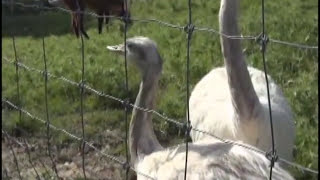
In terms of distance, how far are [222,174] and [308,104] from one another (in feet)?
9.83

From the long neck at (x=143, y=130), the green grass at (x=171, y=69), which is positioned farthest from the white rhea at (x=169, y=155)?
the green grass at (x=171, y=69)

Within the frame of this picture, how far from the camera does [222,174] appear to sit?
11.1ft

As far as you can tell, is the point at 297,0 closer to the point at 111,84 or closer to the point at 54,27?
the point at 111,84

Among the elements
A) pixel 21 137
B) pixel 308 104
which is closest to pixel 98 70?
pixel 21 137

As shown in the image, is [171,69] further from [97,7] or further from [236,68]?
[236,68]

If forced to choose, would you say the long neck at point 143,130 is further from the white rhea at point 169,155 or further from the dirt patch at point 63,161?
the dirt patch at point 63,161

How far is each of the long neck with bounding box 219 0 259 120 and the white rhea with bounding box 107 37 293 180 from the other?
34 centimetres

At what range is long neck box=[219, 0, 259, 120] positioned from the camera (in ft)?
13.3

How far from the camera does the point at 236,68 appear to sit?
4.07 meters

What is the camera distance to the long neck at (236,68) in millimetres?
4043

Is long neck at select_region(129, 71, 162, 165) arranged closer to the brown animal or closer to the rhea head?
the rhea head

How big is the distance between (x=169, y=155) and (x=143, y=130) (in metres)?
0.44

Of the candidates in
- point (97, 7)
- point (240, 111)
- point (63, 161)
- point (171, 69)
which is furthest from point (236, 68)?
point (171, 69)

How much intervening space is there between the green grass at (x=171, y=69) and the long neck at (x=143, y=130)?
145cm
